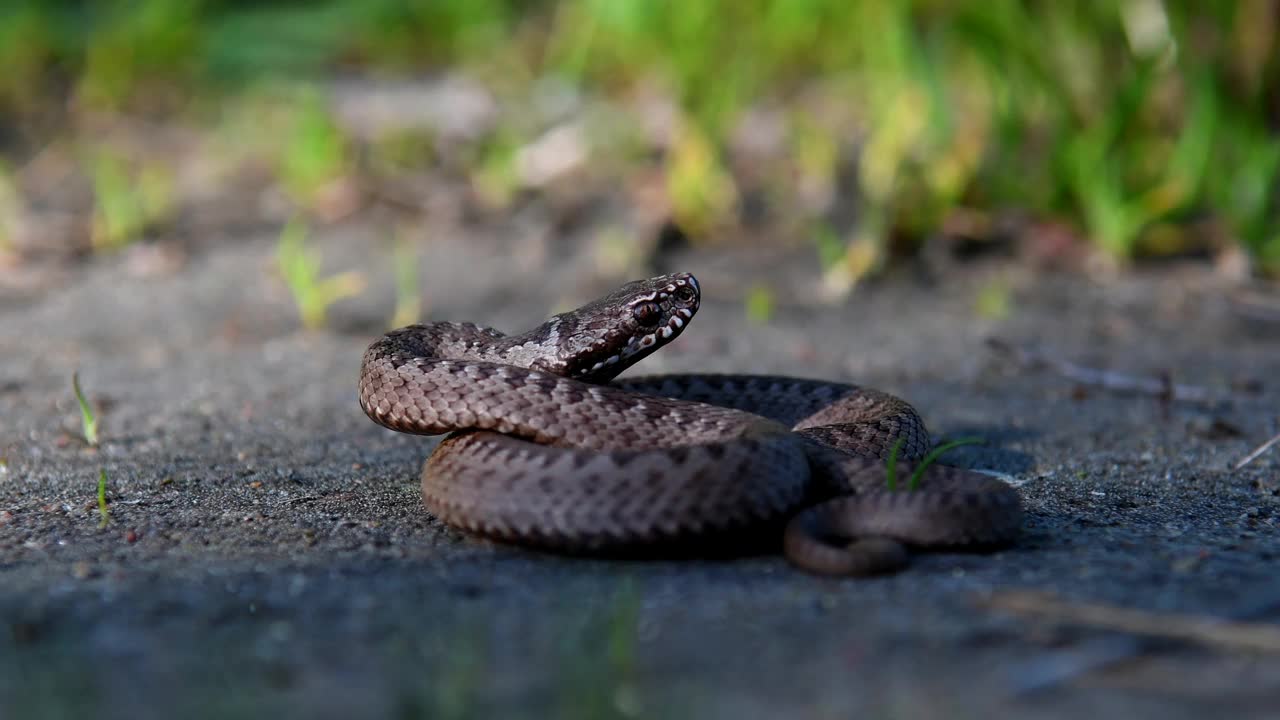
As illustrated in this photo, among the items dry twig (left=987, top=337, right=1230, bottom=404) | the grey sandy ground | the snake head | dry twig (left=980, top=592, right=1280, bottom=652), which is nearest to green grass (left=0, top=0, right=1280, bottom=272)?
the grey sandy ground

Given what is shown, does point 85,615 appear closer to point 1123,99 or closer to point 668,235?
point 668,235

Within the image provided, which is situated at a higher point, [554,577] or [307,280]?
[307,280]

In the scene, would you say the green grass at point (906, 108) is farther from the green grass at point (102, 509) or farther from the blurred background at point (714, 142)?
the green grass at point (102, 509)

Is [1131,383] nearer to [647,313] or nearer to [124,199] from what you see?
[647,313]

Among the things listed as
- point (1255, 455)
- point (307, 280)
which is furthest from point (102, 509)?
point (1255, 455)

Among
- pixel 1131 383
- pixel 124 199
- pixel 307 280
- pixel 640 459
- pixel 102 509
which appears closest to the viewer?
pixel 640 459

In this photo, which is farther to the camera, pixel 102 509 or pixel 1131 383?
pixel 1131 383

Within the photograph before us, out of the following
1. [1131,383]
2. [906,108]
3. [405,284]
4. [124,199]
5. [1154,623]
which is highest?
[906,108]

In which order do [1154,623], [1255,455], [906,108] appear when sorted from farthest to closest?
[906,108], [1255,455], [1154,623]
